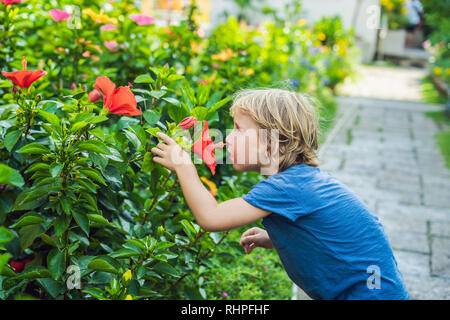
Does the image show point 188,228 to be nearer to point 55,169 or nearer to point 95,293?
point 95,293

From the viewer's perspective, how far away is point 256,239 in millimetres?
1707

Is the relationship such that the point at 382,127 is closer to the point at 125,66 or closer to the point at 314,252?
the point at 125,66

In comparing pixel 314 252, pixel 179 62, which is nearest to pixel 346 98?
pixel 179 62

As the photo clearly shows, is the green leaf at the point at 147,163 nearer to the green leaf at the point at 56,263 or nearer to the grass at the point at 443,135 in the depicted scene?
the green leaf at the point at 56,263

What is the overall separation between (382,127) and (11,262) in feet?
18.4

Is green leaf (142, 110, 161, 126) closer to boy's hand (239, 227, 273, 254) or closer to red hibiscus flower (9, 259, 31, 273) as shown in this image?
boy's hand (239, 227, 273, 254)

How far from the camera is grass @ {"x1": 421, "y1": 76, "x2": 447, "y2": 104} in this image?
29.1ft

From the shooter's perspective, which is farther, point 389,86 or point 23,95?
point 389,86

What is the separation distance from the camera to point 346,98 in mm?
8562

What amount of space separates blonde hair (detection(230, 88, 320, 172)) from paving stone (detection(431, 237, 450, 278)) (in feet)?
5.04

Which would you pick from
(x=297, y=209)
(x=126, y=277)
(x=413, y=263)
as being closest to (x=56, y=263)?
(x=126, y=277)

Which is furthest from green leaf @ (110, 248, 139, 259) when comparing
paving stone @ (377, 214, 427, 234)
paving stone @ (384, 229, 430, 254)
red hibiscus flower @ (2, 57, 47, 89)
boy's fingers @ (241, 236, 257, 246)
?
paving stone @ (377, 214, 427, 234)

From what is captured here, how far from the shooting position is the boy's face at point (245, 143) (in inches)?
59.1

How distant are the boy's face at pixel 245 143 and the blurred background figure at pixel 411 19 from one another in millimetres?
17722
